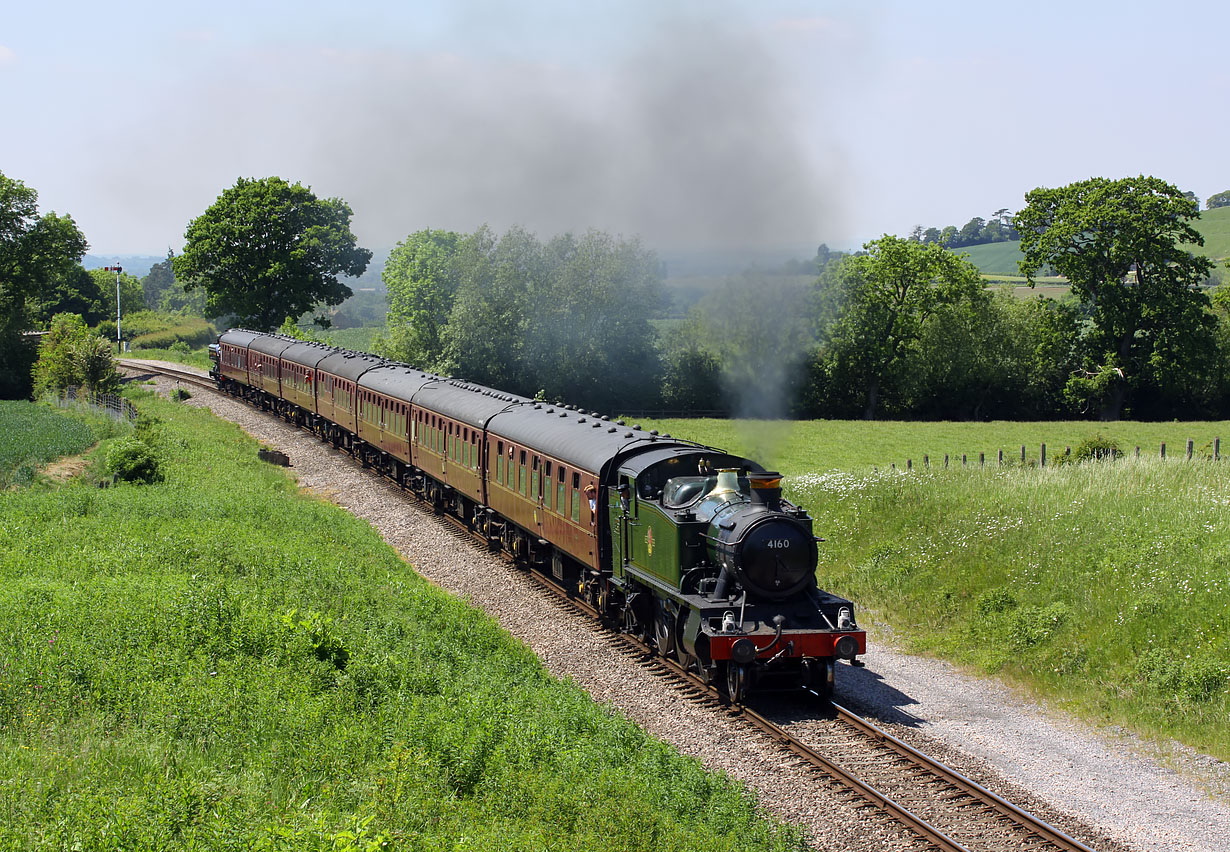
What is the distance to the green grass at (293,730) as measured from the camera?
26.4ft

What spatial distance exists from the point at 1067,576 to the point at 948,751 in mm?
6458

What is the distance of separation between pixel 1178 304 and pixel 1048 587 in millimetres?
38115

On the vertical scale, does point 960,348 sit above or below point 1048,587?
above

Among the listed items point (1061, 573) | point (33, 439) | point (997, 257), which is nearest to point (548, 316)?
point (33, 439)

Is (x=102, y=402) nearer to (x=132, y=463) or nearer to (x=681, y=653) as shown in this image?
(x=132, y=463)

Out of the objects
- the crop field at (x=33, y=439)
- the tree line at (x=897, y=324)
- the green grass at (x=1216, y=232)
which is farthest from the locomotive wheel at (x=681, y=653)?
the green grass at (x=1216, y=232)

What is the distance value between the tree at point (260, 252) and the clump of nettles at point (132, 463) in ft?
125

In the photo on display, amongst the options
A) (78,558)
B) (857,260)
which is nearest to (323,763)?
(78,558)

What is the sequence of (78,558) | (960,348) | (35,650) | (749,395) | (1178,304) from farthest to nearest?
(960,348) < (1178,304) < (749,395) < (78,558) < (35,650)

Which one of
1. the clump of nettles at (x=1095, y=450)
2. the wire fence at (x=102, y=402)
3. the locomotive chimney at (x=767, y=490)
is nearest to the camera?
the locomotive chimney at (x=767, y=490)

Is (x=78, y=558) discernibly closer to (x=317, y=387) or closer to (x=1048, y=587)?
(x=1048, y=587)

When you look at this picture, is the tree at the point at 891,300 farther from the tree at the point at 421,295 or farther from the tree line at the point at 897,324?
the tree at the point at 421,295

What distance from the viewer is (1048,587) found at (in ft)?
57.2

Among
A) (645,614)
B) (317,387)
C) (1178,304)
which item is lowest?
(645,614)
